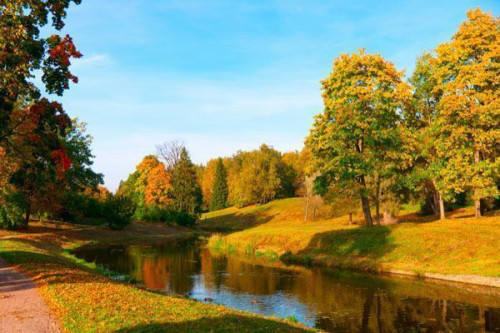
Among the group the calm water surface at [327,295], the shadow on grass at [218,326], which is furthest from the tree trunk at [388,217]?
the shadow on grass at [218,326]

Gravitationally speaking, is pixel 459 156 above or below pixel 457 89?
below

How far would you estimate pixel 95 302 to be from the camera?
14.2 m

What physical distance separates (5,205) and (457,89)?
47051mm

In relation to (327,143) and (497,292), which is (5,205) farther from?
(497,292)

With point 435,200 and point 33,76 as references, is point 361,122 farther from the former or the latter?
point 33,76

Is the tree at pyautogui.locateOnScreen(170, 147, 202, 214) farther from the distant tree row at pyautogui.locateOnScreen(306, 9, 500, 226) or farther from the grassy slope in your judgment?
the distant tree row at pyautogui.locateOnScreen(306, 9, 500, 226)

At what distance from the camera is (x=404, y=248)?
31.1 metres

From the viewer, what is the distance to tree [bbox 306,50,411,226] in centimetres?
3503

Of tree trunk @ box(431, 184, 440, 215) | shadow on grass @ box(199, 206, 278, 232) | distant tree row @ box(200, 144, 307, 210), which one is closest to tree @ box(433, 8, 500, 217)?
tree trunk @ box(431, 184, 440, 215)

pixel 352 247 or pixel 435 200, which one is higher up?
pixel 435 200

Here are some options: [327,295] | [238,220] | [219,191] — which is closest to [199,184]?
[238,220]

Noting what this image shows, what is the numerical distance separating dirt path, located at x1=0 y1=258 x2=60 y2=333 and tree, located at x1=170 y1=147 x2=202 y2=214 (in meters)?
63.1

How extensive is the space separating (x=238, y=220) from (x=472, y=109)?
65520 mm

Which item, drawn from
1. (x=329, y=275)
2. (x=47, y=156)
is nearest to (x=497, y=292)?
(x=329, y=275)
